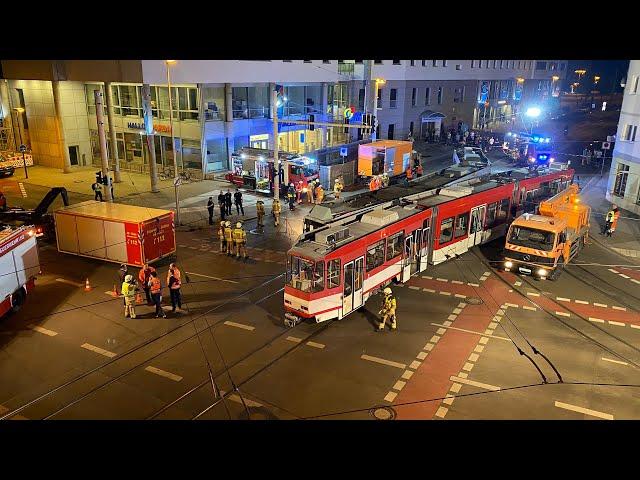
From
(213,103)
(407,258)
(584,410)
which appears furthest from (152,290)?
(213,103)

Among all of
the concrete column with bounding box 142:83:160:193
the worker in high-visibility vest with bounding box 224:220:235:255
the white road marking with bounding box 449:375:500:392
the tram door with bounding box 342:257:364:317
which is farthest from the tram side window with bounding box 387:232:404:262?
the concrete column with bounding box 142:83:160:193

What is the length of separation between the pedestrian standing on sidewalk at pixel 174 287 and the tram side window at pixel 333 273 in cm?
487

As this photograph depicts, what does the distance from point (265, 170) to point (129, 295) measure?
18.8m

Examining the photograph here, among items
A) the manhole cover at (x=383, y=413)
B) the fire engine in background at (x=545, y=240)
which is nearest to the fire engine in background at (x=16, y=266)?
the manhole cover at (x=383, y=413)

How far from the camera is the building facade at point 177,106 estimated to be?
35.4 meters

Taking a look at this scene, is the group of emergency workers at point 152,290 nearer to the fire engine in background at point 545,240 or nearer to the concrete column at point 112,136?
the fire engine in background at point 545,240

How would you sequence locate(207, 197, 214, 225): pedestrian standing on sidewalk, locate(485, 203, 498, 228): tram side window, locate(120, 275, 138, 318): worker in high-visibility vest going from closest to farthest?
locate(120, 275, 138, 318): worker in high-visibility vest
locate(485, 203, 498, 228): tram side window
locate(207, 197, 214, 225): pedestrian standing on sidewalk

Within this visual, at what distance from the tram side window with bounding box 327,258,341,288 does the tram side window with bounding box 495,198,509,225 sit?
12.0 metres

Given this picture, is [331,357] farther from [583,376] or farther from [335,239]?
[583,376]

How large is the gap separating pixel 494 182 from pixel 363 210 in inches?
345

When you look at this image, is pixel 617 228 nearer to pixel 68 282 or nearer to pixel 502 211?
pixel 502 211

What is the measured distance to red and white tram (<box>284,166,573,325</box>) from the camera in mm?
15281

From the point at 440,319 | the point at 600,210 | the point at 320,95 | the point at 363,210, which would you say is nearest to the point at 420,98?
the point at 320,95

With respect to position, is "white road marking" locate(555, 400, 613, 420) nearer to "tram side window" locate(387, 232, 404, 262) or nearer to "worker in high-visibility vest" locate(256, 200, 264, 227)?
"tram side window" locate(387, 232, 404, 262)
